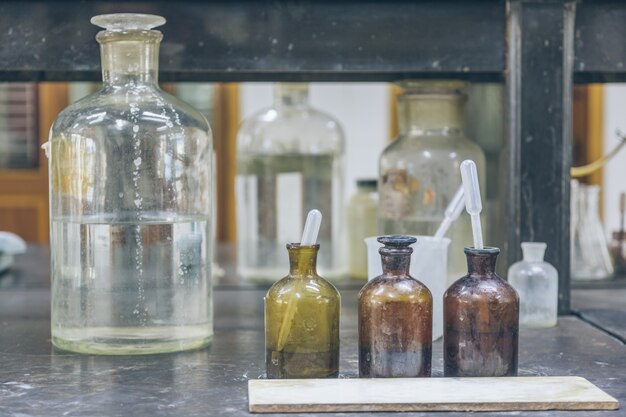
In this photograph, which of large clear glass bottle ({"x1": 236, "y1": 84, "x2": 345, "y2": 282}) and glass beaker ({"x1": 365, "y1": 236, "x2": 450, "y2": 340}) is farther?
large clear glass bottle ({"x1": 236, "y1": 84, "x2": 345, "y2": 282})

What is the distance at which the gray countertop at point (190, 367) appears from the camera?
987 millimetres

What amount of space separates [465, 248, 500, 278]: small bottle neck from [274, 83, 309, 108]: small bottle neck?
93cm

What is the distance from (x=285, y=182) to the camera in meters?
1.88

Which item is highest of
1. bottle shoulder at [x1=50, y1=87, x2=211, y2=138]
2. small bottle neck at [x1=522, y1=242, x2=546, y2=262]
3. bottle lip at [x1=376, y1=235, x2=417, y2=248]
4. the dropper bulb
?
bottle shoulder at [x1=50, y1=87, x2=211, y2=138]

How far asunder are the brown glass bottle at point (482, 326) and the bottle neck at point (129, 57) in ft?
1.69

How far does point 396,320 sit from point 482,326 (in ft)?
0.33

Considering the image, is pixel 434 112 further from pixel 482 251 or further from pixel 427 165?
pixel 482 251

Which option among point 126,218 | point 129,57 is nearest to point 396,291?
point 126,218

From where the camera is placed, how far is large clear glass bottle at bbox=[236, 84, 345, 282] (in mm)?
1893

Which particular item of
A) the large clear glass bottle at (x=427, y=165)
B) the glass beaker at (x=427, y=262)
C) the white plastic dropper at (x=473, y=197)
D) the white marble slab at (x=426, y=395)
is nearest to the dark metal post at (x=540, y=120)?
the large clear glass bottle at (x=427, y=165)

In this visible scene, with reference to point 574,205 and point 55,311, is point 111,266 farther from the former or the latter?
point 574,205

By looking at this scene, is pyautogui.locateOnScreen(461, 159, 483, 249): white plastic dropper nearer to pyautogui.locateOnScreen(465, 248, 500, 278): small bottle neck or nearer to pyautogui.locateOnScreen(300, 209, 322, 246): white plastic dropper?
pyautogui.locateOnScreen(465, 248, 500, 278): small bottle neck

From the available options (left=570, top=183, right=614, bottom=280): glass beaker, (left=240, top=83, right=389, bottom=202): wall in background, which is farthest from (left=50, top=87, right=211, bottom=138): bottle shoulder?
(left=240, top=83, right=389, bottom=202): wall in background

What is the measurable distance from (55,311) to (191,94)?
3548 mm
